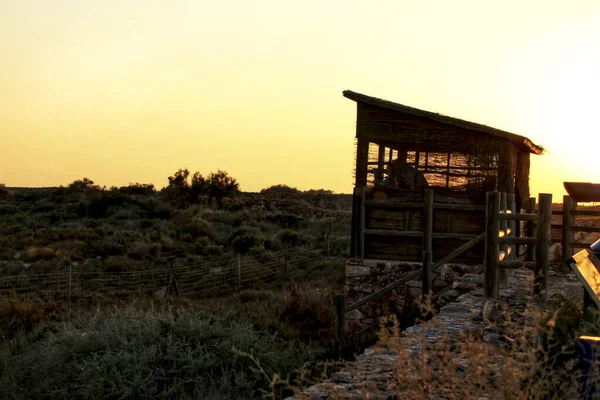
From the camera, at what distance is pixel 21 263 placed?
69.9 ft

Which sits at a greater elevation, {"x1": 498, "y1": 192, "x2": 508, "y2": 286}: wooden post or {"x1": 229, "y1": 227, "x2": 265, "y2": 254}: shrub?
{"x1": 498, "y1": 192, "x2": 508, "y2": 286}: wooden post

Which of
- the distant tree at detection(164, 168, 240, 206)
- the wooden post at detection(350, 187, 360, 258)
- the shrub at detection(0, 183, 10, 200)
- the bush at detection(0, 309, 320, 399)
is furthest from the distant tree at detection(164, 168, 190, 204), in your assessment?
the bush at detection(0, 309, 320, 399)

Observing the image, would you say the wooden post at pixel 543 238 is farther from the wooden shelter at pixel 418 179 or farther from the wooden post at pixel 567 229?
the wooden post at pixel 567 229

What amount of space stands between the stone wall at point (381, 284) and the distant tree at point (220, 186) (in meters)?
30.4

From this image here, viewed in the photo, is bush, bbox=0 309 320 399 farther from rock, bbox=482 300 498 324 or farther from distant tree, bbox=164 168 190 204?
distant tree, bbox=164 168 190 204

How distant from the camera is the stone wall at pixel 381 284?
13.3 m

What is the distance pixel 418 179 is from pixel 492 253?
433 centimetres

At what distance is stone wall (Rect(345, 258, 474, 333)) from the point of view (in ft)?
43.6

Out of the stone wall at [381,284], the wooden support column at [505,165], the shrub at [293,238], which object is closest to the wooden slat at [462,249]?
the stone wall at [381,284]

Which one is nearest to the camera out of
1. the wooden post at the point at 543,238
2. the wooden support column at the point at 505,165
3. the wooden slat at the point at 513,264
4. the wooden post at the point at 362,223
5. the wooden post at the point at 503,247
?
the wooden slat at the point at 513,264

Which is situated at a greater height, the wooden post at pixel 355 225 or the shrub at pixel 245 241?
the wooden post at pixel 355 225

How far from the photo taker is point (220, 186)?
148 feet

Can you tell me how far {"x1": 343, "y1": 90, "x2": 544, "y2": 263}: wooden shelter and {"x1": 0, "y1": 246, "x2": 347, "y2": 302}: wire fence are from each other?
609cm

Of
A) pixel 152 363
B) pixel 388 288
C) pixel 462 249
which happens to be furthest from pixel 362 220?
pixel 152 363
